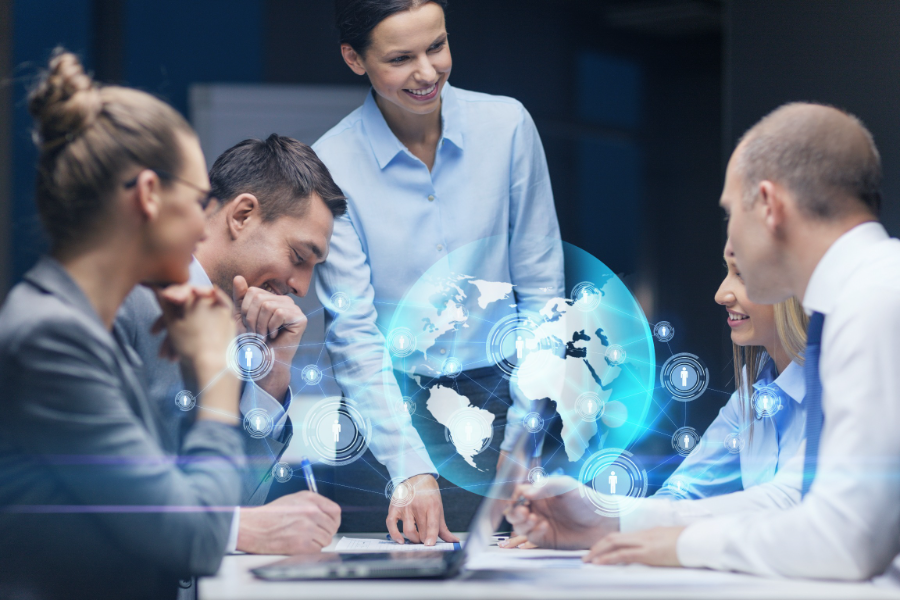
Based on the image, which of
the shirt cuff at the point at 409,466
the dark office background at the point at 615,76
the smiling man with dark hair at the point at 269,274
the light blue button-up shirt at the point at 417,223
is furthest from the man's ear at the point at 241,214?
the shirt cuff at the point at 409,466

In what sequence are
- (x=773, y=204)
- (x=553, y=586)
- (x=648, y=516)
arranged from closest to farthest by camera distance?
(x=553, y=586) < (x=773, y=204) < (x=648, y=516)

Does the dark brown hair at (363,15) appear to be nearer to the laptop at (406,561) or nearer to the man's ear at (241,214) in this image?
the man's ear at (241,214)

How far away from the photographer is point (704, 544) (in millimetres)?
1327

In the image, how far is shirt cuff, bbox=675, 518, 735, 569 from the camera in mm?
1316

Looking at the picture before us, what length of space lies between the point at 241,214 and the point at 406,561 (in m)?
1.07

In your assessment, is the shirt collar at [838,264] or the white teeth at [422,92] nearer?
the shirt collar at [838,264]

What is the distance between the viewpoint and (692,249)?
2.89m

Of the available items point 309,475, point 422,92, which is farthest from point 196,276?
point 422,92

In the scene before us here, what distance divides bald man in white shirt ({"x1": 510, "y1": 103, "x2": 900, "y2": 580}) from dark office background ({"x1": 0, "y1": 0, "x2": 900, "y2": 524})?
21.0 inches

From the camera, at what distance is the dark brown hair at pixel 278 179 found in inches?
80.2

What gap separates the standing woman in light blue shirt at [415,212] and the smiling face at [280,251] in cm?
5

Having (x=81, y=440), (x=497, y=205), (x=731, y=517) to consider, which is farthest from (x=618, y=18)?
(x=81, y=440)

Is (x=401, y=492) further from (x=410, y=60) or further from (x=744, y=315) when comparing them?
(x=410, y=60)

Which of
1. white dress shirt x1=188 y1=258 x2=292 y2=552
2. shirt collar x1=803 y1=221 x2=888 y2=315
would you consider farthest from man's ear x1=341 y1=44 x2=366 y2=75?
shirt collar x1=803 y1=221 x2=888 y2=315
